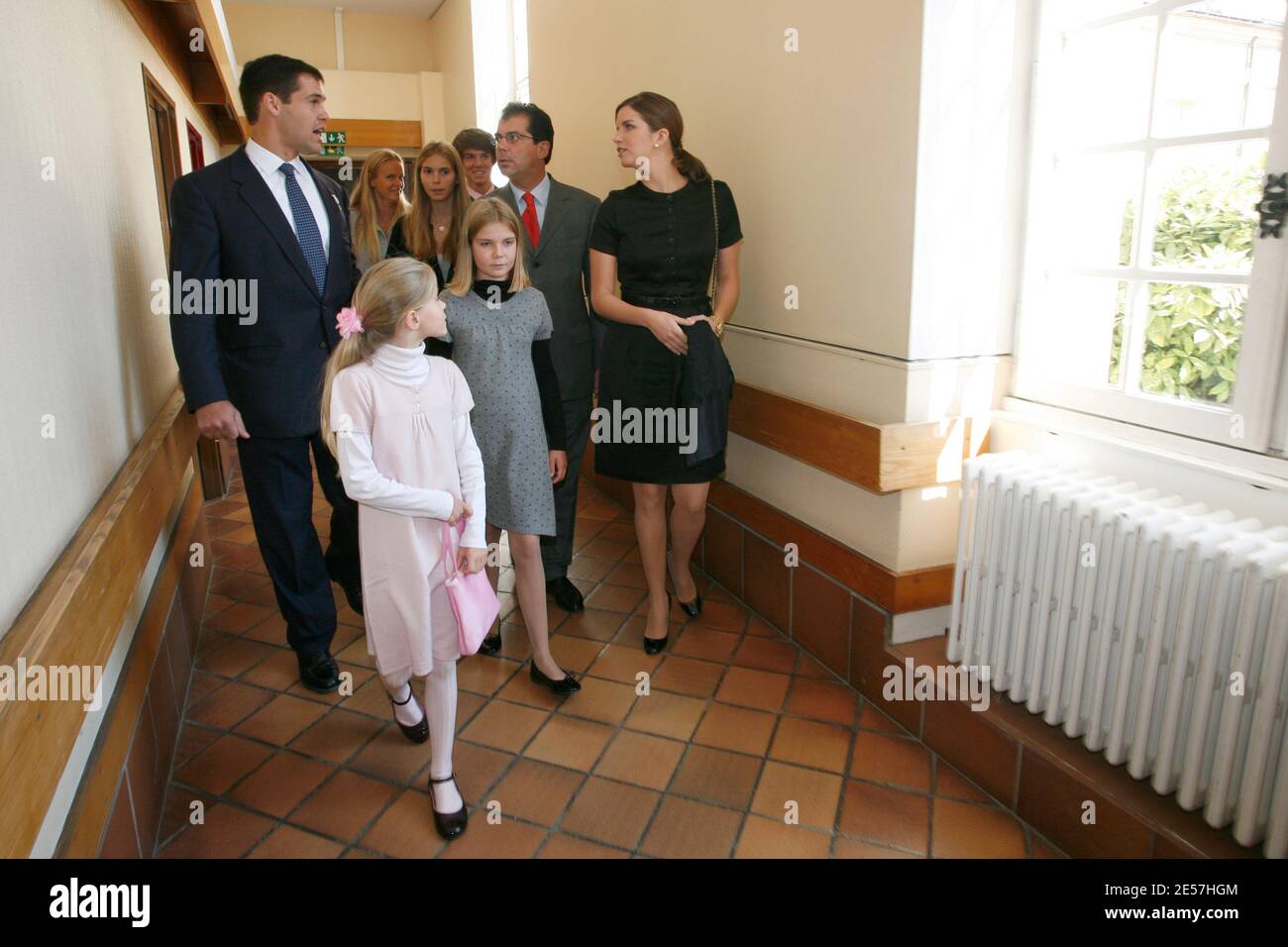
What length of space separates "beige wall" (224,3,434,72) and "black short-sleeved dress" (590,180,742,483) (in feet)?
28.8

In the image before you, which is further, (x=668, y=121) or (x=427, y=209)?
(x=427, y=209)

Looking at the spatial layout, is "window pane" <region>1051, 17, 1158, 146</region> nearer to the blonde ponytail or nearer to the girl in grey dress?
the girl in grey dress

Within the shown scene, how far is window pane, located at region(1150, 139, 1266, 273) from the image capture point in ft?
6.14

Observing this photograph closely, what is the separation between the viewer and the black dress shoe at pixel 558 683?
2795mm

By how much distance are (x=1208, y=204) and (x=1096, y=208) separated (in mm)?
365

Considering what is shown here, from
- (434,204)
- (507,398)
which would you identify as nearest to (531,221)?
(434,204)

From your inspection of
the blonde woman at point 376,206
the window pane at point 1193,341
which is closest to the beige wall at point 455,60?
the blonde woman at point 376,206

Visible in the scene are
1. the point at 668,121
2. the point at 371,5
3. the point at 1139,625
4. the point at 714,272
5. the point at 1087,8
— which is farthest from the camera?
the point at 371,5

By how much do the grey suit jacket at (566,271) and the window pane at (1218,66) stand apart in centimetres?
190

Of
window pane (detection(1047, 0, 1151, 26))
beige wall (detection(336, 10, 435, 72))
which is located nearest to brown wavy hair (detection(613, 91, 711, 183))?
window pane (detection(1047, 0, 1151, 26))

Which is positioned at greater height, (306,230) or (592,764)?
(306,230)

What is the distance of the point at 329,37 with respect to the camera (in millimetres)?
10281

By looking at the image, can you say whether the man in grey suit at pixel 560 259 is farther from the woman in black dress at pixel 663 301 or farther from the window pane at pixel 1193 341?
the window pane at pixel 1193 341

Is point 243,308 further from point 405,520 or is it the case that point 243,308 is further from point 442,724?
point 442,724
